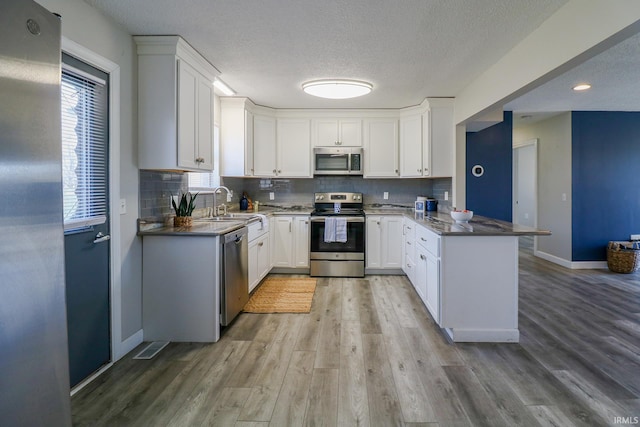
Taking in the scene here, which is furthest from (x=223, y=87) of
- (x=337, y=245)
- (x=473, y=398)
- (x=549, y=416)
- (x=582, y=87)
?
(x=582, y=87)

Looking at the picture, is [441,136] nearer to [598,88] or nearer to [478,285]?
[598,88]

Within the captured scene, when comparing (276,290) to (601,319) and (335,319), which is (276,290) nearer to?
(335,319)

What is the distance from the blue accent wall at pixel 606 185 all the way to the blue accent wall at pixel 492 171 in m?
1.02

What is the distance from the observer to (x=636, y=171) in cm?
514

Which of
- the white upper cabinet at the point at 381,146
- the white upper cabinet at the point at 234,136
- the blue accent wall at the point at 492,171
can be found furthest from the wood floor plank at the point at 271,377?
the blue accent wall at the point at 492,171

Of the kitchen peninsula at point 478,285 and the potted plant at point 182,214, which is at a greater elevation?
the potted plant at point 182,214

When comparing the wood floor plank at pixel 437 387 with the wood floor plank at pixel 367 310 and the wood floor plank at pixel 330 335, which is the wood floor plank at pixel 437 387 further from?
the wood floor plank at pixel 330 335

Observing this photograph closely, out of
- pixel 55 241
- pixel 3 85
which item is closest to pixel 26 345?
pixel 55 241

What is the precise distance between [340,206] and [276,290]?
1699 millimetres

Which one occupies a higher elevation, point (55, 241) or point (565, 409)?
point (55, 241)

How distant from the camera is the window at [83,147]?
1950 mm

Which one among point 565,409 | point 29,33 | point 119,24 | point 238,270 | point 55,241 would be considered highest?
point 119,24

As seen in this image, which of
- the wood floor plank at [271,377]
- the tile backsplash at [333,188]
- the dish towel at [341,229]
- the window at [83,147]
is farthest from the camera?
the tile backsplash at [333,188]

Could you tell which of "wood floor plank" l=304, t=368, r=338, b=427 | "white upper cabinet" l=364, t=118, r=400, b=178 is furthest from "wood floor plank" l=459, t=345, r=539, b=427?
"white upper cabinet" l=364, t=118, r=400, b=178
